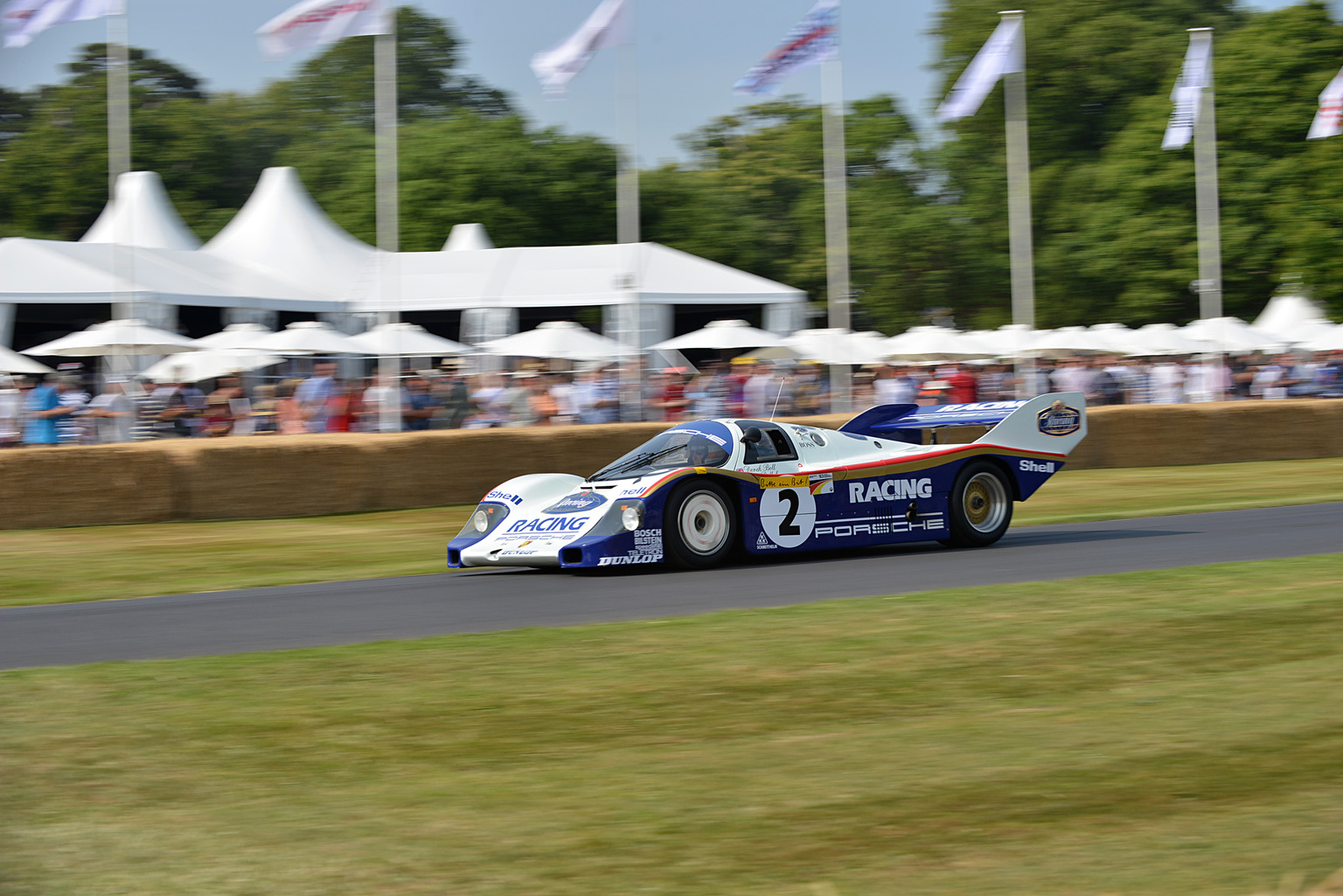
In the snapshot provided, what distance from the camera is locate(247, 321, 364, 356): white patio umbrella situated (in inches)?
1177

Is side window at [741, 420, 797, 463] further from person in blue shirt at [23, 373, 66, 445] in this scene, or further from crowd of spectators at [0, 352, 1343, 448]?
person in blue shirt at [23, 373, 66, 445]

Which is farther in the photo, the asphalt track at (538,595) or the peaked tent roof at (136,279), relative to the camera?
the peaked tent roof at (136,279)

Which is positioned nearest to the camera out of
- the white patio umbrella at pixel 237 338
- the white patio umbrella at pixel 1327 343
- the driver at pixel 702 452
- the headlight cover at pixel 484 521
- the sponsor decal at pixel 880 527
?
the driver at pixel 702 452

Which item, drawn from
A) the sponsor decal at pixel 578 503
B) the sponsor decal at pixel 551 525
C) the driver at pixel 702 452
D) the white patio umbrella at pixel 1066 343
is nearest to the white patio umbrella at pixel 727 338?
Result: the white patio umbrella at pixel 1066 343

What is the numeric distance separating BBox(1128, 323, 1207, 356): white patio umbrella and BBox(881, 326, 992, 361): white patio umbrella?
4398mm

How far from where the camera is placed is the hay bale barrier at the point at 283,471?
15828 millimetres

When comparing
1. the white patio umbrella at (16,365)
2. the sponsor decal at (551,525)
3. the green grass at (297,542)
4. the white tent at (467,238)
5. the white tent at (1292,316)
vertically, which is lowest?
the green grass at (297,542)

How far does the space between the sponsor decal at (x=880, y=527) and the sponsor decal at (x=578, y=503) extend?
185 centimetres

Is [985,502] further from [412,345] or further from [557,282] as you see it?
[557,282]

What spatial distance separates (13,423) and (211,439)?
384cm

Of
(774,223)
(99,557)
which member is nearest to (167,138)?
(774,223)

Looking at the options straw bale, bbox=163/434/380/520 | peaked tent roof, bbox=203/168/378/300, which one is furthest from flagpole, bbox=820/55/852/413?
peaked tent roof, bbox=203/168/378/300

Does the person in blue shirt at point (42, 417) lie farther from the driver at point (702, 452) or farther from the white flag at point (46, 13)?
the driver at point (702, 452)

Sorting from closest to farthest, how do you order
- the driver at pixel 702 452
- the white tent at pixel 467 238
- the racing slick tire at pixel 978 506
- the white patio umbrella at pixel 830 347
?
the driver at pixel 702 452 → the racing slick tire at pixel 978 506 → the white patio umbrella at pixel 830 347 → the white tent at pixel 467 238
